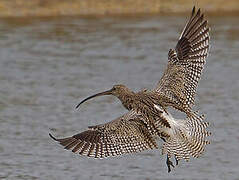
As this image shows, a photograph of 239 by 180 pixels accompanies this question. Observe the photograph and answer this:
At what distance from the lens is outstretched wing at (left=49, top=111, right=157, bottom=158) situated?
7543mm

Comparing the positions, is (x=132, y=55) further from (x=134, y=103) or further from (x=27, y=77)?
(x=134, y=103)

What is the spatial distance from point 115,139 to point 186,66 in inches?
50.2

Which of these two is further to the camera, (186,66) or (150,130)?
(186,66)

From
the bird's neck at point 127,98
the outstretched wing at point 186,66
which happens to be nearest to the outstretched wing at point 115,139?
the bird's neck at point 127,98

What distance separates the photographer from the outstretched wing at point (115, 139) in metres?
7.54

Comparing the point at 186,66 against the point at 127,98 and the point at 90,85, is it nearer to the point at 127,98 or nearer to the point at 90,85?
the point at 127,98

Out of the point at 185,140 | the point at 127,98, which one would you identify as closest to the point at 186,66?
the point at 127,98

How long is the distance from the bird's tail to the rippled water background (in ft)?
4.82

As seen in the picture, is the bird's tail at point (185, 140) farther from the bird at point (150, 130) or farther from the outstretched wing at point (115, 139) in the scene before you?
the outstretched wing at point (115, 139)

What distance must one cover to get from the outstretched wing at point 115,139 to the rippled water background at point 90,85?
1.56 metres

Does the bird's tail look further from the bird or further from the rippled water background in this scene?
the rippled water background

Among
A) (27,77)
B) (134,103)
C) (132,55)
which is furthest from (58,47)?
(134,103)

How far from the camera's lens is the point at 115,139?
763 cm

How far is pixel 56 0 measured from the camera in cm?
1883
